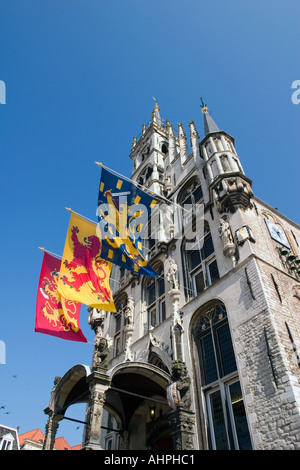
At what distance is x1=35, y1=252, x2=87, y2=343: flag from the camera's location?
50.2ft

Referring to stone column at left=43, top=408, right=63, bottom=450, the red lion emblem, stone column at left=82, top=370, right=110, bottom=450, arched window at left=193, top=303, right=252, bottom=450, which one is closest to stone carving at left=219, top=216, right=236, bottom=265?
arched window at left=193, top=303, right=252, bottom=450

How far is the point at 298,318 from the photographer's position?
13.8 meters

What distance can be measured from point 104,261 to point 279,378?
962 centimetres

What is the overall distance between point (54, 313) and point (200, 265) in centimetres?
790

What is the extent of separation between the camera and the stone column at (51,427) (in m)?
14.0

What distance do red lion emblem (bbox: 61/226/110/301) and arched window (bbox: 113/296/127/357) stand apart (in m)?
7.57

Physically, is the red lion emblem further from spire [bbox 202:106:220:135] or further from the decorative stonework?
spire [bbox 202:106:220:135]

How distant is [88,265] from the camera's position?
16.5 m
